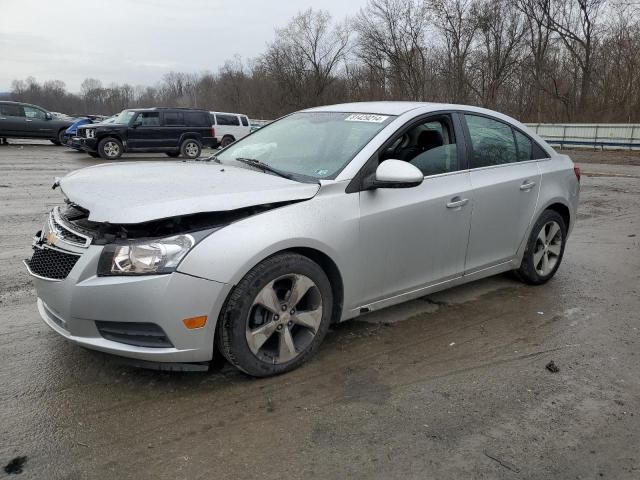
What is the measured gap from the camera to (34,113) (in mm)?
24172

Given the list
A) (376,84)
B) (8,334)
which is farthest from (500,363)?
(376,84)

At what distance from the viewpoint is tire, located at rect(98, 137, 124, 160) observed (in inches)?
748

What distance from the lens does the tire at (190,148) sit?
67.9 ft

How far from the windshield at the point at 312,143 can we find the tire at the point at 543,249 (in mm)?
2006

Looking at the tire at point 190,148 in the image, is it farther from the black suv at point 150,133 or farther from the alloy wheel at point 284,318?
the alloy wheel at point 284,318

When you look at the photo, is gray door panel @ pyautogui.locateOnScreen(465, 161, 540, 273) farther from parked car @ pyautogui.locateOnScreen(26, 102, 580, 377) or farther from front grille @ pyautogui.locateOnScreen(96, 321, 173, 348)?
front grille @ pyautogui.locateOnScreen(96, 321, 173, 348)

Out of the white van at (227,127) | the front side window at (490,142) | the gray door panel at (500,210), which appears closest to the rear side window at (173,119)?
the white van at (227,127)

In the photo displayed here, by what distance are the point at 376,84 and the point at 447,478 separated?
53.4 m

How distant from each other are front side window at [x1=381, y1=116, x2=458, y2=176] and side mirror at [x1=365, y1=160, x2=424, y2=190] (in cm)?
32

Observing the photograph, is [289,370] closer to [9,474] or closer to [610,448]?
[9,474]

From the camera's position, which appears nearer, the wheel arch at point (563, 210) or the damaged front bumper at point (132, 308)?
the damaged front bumper at point (132, 308)

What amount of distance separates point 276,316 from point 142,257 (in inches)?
33.5

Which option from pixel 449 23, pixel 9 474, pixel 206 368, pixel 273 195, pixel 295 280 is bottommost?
pixel 9 474

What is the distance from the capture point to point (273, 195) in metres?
3.17
